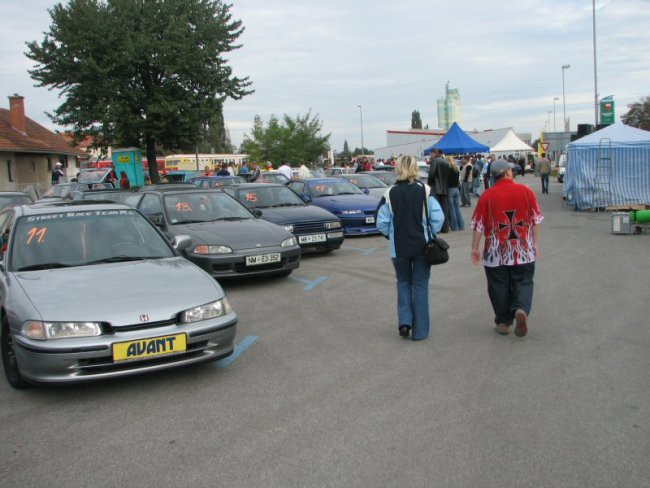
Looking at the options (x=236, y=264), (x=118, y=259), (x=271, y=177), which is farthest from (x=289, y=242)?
(x=271, y=177)

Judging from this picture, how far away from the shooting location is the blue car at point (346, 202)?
14.6m

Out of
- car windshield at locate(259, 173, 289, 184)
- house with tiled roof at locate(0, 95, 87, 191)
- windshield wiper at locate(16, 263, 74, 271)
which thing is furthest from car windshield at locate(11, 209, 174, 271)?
house with tiled roof at locate(0, 95, 87, 191)

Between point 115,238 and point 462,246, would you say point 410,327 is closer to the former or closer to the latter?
point 115,238

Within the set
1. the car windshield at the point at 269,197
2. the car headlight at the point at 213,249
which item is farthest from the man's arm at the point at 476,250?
the car windshield at the point at 269,197

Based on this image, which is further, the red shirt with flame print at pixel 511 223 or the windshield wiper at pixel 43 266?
the red shirt with flame print at pixel 511 223

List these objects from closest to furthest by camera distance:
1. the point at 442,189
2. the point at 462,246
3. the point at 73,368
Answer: the point at 73,368, the point at 462,246, the point at 442,189

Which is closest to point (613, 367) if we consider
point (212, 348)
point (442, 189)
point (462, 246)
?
point (212, 348)

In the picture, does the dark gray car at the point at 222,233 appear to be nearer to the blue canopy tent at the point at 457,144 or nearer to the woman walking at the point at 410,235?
the woman walking at the point at 410,235

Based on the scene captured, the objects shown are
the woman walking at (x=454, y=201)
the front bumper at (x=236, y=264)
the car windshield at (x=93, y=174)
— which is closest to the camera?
the front bumper at (x=236, y=264)

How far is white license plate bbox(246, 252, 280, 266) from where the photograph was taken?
350 inches

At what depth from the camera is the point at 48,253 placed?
224 inches

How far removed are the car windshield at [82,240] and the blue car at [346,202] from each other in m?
7.73

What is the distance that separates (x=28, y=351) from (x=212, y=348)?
134 cm

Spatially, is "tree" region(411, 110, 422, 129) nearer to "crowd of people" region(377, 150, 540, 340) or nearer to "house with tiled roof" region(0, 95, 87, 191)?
"house with tiled roof" region(0, 95, 87, 191)
